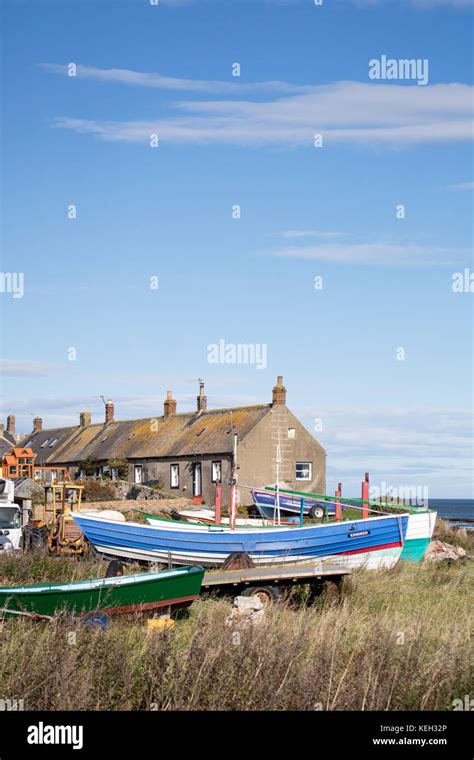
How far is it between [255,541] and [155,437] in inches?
1181

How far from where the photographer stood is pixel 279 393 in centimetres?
5138

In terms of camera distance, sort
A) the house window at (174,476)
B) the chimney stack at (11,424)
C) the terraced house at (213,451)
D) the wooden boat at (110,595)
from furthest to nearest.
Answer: the chimney stack at (11,424) → the house window at (174,476) → the terraced house at (213,451) → the wooden boat at (110,595)

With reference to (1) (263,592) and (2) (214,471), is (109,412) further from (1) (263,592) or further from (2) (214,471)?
(1) (263,592)

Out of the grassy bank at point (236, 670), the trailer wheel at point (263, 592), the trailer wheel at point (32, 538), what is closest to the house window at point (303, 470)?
the trailer wheel at point (32, 538)

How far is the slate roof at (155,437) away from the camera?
51316mm

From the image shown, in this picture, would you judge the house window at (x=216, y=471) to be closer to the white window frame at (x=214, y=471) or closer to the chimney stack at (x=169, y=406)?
the white window frame at (x=214, y=471)

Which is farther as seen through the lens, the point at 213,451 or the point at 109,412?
the point at 109,412

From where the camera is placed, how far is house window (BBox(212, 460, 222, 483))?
1965 inches

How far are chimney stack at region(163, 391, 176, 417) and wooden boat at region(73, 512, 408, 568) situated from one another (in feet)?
103

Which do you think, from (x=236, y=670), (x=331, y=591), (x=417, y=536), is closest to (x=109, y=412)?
(x=417, y=536)
